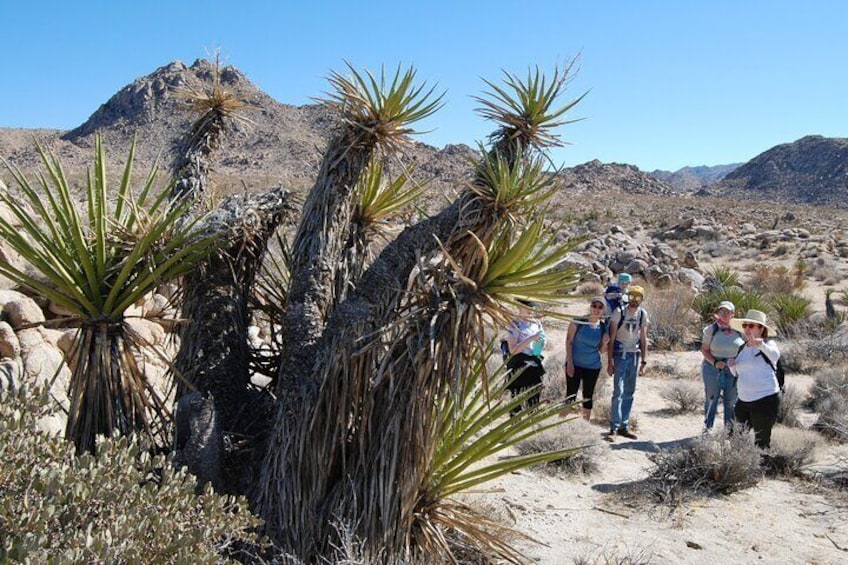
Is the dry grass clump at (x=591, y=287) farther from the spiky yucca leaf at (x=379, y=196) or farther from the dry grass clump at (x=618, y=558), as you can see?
the spiky yucca leaf at (x=379, y=196)

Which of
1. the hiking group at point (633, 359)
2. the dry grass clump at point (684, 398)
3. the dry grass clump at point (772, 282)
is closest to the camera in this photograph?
the hiking group at point (633, 359)

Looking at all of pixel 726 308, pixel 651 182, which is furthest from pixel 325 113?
pixel 651 182

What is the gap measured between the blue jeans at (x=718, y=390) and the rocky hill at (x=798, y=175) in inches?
2742

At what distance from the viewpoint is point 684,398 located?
32.6ft

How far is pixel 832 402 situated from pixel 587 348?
12.1ft

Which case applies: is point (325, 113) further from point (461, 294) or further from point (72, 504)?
point (72, 504)

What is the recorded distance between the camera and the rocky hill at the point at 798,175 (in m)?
74.4

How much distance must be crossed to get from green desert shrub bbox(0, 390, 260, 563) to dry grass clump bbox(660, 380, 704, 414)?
8.37 meters

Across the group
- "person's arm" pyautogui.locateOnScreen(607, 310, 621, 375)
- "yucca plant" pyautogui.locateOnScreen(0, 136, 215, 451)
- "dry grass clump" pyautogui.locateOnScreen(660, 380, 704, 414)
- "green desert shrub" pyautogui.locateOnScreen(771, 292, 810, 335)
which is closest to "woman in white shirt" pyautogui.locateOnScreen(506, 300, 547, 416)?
"person's arm" pyautogui.locateOnScreen(607, 310, 621, 375)

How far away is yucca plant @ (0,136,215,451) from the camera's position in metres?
3.58

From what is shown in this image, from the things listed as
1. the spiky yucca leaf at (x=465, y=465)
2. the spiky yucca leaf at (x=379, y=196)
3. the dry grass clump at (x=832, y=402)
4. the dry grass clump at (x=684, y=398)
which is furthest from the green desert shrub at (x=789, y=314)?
the spiky yucca leaf at (x=379, y=196)

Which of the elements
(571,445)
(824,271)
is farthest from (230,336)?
(824,271)

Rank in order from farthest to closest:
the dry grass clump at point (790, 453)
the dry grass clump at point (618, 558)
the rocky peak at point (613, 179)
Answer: the rocky peak at point (613, 179) → the dry grass clump at point (790, 453) → the dry grass clump at point (618, 558)

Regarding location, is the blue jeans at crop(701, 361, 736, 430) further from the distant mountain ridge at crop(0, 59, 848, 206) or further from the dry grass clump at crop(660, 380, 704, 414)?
the distant mountain ridge at crop(0, 59, 848, 206)
